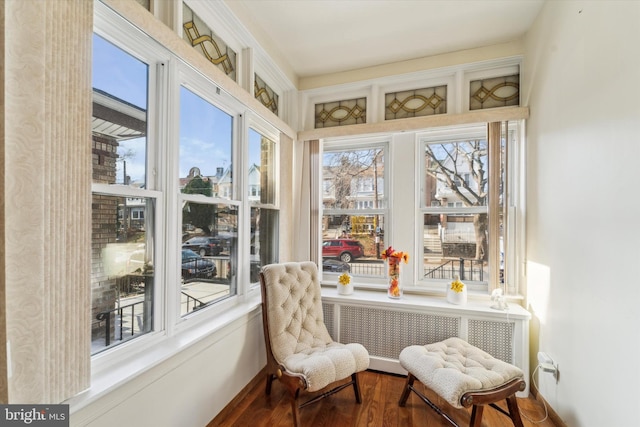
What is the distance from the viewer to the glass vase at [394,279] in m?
2.53

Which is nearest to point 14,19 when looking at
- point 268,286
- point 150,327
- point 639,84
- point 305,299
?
point 150,327

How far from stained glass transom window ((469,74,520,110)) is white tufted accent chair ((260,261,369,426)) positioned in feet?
7.22

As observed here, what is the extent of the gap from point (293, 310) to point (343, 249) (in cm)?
108

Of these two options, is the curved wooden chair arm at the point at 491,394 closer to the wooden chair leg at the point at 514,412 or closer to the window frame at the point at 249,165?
the wooden chair leg at the point at 514,412

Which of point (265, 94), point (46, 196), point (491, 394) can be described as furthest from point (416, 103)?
point (46, 196)

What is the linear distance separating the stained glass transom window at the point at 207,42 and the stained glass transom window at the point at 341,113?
1.15 m

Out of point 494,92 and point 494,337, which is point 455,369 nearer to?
point 494,337

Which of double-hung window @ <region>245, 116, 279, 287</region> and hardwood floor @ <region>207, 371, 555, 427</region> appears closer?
hardwood floor @ <region>207, 371, 555, 427</region>

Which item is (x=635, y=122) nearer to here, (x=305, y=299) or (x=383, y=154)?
(x=383, y=154)

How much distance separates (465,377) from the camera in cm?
157

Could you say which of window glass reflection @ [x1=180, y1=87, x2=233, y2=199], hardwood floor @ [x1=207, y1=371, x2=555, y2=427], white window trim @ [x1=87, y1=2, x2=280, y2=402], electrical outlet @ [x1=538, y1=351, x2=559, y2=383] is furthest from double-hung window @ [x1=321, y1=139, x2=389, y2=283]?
white window trim @ [x1=87, y1=2, x2=280, y2=402]

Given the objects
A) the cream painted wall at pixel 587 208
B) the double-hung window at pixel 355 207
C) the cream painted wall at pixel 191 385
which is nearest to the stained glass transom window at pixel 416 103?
the double-hung window at pixel 355 207

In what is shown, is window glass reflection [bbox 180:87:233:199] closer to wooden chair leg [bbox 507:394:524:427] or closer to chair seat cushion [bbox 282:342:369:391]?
chair seat cushion [bbox 282:342:369:391]

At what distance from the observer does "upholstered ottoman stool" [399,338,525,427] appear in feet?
5.02
